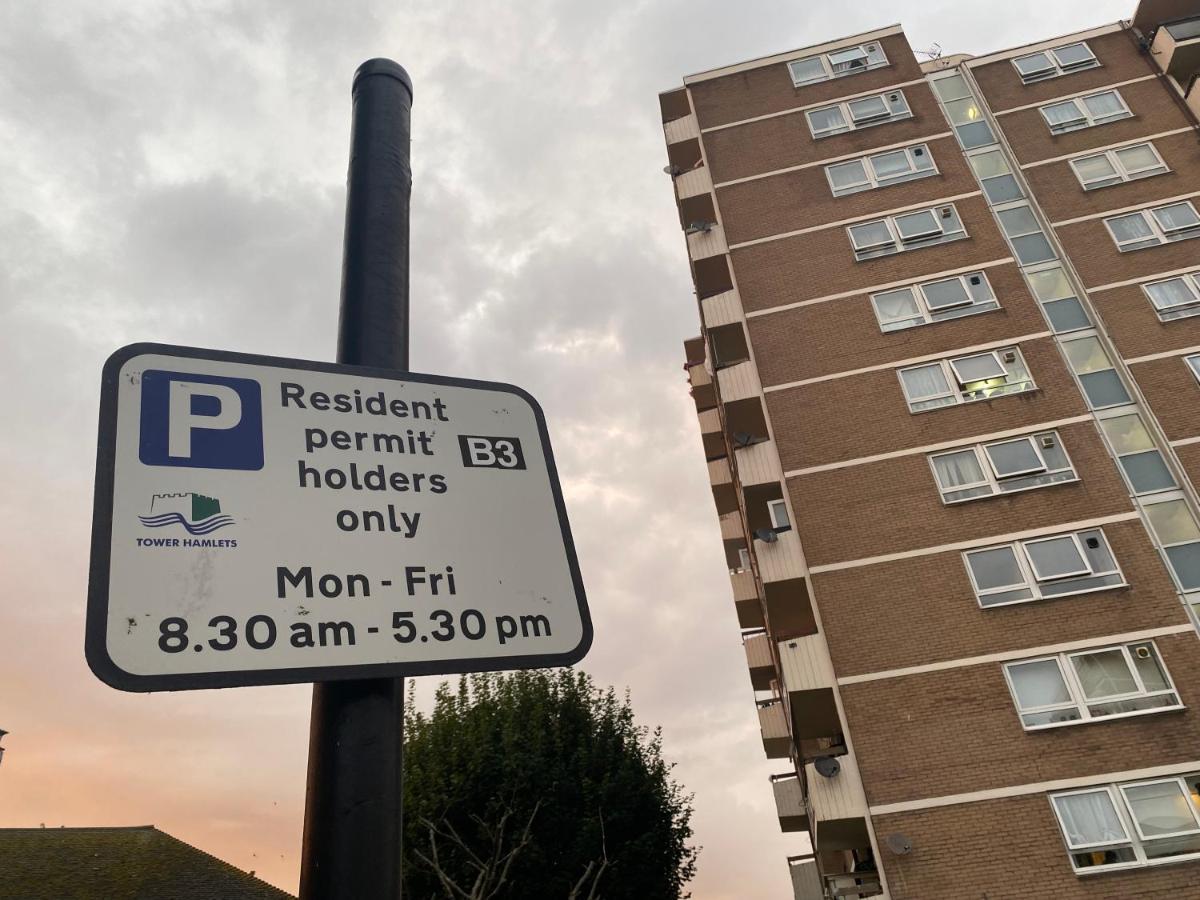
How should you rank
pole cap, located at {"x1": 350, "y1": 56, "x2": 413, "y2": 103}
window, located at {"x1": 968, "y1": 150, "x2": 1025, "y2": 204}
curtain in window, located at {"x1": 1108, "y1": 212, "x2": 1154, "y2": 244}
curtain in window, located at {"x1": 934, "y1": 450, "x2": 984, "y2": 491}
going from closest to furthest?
pole cap, located at {"x1": 350, "y1": 56, "x2": 413, "y2": 103} → curtain in window, located at {"x1": 934, "y1": 450, "x2": 984, "y2": 491} → curtain in window, located at {"x1": 1108, "y1": 212, "x2": 1154, "y2": 244} → window, located at {"x1": 968, "y1": 150, "x2": 1025, "y2": 204}

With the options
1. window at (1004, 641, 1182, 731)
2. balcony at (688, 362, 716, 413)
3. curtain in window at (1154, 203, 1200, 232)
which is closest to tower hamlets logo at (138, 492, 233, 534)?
window at (1004, 641, 1182, 731)

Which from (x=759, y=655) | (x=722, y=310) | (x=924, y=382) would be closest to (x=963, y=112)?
(x=722, y=310)

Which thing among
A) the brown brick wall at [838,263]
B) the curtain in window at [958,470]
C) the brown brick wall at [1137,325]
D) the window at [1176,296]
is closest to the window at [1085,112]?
the brown brick wall at [838,263]

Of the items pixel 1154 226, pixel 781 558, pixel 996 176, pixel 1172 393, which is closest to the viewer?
pixel 781 558

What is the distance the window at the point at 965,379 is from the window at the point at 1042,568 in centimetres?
425

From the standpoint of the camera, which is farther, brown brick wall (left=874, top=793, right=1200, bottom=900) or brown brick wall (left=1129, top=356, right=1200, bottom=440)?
brown brick wall (left=1129, top=356, right=1200, bottom=440)

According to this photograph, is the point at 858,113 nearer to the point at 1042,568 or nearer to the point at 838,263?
the point at 838,263

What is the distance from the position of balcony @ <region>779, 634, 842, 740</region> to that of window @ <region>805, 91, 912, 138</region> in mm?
17578

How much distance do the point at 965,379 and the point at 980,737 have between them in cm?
938

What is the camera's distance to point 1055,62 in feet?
95.9

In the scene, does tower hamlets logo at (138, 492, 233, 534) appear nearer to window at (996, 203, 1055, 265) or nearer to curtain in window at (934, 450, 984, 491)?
curtain in window at (934, 450, 984, 491)

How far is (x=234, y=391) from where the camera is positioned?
2.19 m

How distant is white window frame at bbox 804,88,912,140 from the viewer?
27984 mm

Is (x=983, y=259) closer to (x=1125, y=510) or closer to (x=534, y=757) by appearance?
(x=1125, y=510)
